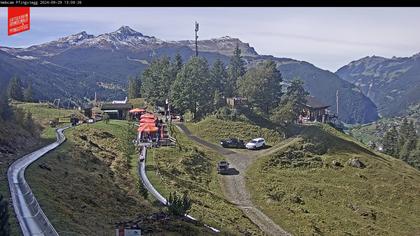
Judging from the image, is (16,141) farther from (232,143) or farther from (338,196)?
(338,196)

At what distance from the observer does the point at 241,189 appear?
130 feet

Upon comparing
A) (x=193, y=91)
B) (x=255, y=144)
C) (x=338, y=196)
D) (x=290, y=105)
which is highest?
(x=193, y=91)

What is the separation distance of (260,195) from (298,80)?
37.9 m

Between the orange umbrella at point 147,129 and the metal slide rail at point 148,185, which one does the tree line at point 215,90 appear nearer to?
the orange umbrella at point 147,129

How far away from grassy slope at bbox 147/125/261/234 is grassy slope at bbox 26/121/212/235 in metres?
2.85

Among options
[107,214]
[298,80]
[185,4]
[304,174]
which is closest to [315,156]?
[304,174]

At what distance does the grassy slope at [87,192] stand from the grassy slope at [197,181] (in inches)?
112

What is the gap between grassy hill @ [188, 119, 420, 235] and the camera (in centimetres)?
3444

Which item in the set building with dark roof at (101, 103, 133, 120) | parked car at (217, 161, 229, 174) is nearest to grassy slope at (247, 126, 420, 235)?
parked car at (217, 161, 229, 174)

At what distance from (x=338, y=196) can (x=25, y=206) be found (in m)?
30.1

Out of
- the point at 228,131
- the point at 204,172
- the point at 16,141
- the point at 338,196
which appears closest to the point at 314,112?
the point at 228,131

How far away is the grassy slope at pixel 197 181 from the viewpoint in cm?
2900

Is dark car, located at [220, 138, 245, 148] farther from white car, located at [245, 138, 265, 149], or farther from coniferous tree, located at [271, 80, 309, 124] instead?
coniferous tree, located at [271, 80, 309, 124]

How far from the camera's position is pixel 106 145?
1774 inches
